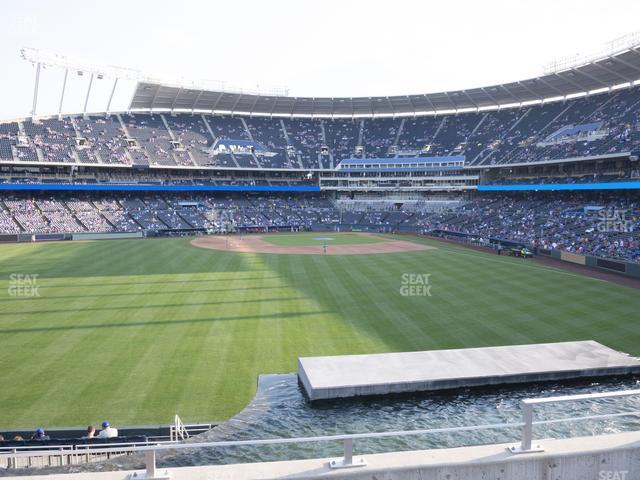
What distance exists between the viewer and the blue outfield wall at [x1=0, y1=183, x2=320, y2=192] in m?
66.1

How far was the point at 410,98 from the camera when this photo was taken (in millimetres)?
88625

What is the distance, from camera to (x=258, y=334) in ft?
68.0

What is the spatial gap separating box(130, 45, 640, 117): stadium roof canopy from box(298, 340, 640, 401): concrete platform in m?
61.5

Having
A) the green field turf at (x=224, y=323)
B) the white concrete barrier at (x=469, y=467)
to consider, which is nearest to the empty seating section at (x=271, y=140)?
the green field turf at (x=224, y=323)

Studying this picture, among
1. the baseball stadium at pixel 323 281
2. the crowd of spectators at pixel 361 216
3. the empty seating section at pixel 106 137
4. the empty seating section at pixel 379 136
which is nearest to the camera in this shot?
the baseball stadium at pixel 323 281

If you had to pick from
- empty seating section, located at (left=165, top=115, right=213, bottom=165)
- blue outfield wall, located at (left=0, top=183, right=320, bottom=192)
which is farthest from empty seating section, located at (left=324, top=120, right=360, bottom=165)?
empty seating section, located at (left=165, top=115, right=213, bottom=165)

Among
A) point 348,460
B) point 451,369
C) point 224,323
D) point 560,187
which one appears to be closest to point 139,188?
point 224,323

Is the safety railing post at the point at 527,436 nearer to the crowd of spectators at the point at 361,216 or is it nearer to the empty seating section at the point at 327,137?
the crowd of spectators at the point at 361,216

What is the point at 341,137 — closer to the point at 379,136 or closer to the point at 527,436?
the point at 379,136

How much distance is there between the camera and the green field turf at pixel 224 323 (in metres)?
15.0

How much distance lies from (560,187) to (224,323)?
5226cm

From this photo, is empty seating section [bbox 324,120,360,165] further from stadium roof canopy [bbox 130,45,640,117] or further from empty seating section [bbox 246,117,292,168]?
empty seating section [bbox 246,117,292,168]

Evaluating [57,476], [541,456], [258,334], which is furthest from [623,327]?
[57,476]

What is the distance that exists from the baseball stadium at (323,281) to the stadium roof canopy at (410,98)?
55cm
